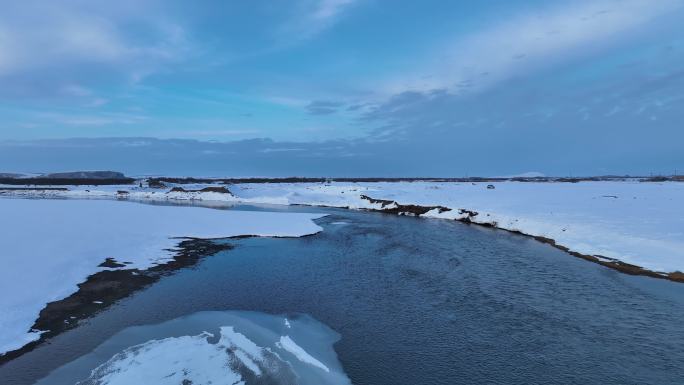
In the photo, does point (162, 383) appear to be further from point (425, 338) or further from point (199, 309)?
point (425, 338)

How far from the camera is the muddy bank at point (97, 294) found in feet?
32.6

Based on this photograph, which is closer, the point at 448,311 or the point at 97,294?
the point at 448,311

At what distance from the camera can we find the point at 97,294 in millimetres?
12711

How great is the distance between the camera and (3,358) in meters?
8.29

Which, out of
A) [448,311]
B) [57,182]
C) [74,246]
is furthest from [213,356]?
[57,182]

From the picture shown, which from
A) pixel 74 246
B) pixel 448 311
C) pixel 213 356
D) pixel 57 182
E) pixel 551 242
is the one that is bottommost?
pixel 448 311

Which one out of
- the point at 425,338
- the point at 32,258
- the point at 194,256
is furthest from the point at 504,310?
the point at 32,258

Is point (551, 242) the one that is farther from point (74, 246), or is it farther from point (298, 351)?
point (74, 246)

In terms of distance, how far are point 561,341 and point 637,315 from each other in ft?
11.1

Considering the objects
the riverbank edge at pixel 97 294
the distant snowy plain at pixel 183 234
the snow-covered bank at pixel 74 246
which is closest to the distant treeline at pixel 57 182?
the snow-covered bank at pixel 74 246

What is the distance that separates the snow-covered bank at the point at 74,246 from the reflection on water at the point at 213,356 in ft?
7.36

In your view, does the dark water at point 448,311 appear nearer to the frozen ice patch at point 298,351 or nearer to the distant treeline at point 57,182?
the frozen ice patch at point 298,351

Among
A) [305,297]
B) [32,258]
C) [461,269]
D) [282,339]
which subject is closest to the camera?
[282,339]

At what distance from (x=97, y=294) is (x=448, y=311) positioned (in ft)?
35.2
